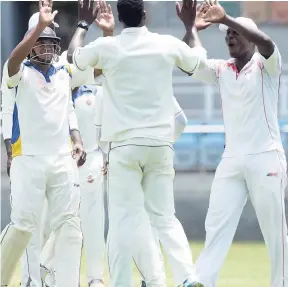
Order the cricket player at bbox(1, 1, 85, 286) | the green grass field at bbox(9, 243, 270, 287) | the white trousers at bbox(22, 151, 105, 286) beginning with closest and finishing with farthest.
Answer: the cricket player at bbox(1, 1, 85, 286) → the white trousers at bbox(22, 151, 105, 286) → the green grass field at bbox(9, 243, 270, 287)

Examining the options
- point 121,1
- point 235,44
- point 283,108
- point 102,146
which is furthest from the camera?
point 283,108

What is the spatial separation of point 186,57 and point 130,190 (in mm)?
908

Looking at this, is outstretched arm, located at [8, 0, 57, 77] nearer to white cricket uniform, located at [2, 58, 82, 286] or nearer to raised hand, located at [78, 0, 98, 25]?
white cricket uniform, located at [2, 58, 82, 286]

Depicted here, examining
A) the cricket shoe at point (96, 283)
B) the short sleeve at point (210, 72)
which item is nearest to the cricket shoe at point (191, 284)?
the short sleeve at point (210, 72)

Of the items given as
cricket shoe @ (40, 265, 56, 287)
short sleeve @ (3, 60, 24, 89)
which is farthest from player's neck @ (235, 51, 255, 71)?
cricket shoe @ (40, 265, 56, 287)

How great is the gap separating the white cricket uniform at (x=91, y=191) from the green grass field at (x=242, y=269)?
33cm

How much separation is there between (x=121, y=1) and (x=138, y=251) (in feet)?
5.20

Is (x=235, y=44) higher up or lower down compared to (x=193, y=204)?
higher up

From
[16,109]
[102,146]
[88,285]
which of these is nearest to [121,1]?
[16,109]

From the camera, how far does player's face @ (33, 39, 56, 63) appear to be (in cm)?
873

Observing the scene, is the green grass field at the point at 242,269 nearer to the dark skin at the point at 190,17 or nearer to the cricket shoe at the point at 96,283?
the cricket shoe at the point at 96,283

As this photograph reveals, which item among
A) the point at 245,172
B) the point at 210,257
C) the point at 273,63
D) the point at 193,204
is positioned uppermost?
the point at 273,63

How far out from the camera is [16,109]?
28.5ft

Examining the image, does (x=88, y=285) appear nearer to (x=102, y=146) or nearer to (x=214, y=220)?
(x=102, y=146)
